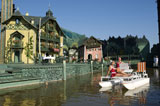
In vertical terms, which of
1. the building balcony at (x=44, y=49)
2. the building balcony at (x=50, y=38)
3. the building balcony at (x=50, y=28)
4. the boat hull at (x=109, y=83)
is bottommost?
the boat hull at (x=109, y=83)

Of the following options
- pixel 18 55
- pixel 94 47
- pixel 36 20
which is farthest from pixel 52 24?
pixel 94 47

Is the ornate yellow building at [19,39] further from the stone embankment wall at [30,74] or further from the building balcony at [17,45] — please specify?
the stone embankment wall at [30,74]

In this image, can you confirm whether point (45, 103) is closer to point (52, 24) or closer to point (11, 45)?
point (11, 45)

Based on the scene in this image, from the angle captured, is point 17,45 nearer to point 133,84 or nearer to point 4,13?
point 4,13

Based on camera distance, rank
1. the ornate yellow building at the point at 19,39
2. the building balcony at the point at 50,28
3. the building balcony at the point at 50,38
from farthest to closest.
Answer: the building balcony at the point at 50,28 < the building balcony at the point at 50,38 < the ornate yellow building at the point at 19,39

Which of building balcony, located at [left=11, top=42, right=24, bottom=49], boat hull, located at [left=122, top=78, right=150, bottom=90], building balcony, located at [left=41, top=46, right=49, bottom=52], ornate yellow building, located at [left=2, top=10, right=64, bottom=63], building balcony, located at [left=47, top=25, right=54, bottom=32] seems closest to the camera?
boat hull, located at [left=122, top=78, right=150, bottom=90]

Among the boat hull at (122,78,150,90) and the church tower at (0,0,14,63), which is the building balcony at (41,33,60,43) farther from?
the boat hull at (122,78,150,90)

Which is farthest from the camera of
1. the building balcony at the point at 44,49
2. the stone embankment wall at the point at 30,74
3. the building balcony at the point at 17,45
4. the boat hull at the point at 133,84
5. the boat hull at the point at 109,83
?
the building balcony at the point at 44,49

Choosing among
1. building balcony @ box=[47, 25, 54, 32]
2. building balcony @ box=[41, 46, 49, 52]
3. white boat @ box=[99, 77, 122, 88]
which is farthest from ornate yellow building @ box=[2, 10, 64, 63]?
white boat @ box=[99, 77, 122, 88]

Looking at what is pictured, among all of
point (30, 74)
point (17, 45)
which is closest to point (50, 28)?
point (17, 45)

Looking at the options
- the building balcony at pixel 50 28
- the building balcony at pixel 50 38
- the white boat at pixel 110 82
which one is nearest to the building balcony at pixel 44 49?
the building balcony at pixel 50 38

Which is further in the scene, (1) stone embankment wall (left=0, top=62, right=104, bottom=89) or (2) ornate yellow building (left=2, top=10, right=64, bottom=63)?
(2) ornate yellow building (left=2, top=10, right=64, bottom=63)

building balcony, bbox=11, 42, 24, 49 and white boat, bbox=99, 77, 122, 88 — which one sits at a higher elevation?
building balcony, bbox=11, 42, 24, 49

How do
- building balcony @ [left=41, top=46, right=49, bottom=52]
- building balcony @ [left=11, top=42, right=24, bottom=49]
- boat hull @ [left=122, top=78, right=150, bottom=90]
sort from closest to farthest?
boat hull @ [left=122, top=78, right=150, bottom=90] < building balcony @ [left=11, top=42, right=24, bottom=49] < building balcony @ [left=41, top=46, right=49, bottom=52]
